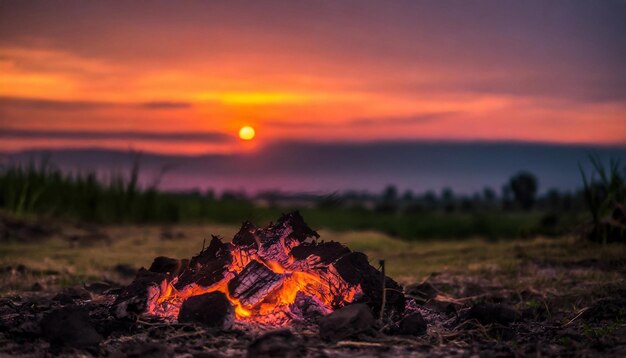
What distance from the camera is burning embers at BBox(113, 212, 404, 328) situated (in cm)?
527

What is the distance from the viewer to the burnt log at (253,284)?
5.26m

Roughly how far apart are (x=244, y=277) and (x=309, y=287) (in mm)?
548

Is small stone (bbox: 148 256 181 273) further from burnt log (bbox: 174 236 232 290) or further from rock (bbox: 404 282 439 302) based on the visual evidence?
rock (bbox: 404 282 439 302)

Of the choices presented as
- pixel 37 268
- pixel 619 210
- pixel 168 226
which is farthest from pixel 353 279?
pixel 168 226

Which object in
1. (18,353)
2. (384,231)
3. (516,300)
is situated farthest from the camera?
(384,231)

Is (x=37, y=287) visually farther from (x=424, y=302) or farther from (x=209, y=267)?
(x=424, y=302)

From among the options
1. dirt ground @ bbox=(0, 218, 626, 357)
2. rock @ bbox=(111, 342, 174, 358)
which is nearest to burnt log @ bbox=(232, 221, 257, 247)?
dirt ground @ bbox=(0, 218, 626, 357)

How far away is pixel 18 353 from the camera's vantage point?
482 cm

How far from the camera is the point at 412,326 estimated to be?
5.20 metres

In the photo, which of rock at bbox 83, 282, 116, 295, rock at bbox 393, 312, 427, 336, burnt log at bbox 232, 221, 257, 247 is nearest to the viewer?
rock at bbox 393, 312, 427, 336

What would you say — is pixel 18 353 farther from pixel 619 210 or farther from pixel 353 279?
pixel 619 210

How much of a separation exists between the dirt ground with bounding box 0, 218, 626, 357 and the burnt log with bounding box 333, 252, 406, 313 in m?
0.34

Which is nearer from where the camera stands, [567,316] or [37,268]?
[567,316]

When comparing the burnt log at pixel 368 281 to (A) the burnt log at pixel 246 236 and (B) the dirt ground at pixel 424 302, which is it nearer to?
(B) the dirt ground at pixel 424 302
